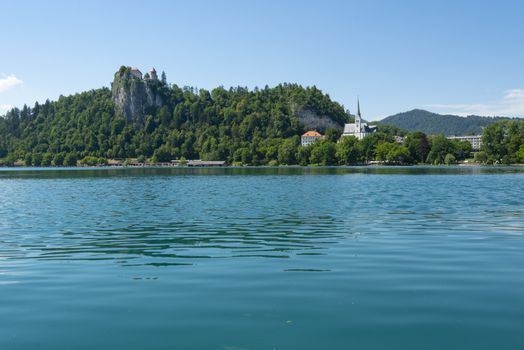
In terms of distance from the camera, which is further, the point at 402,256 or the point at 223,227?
the point at 223,227

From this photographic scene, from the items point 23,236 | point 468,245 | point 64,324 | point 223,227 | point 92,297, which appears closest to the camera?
point 64,324

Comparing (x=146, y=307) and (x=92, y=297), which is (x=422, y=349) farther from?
(x=92, y=297)

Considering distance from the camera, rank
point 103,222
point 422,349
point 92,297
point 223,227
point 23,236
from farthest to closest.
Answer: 1. point 103,222
2. point 223,227
3. point 23,236
4. point 92,297
5. point 422,349

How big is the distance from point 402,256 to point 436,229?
26.5 feet

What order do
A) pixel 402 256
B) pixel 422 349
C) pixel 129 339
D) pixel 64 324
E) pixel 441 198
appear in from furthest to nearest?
pixel 441 198, pixel 402 256, pixel 64 324, pixel 129 339, pixel 422 349

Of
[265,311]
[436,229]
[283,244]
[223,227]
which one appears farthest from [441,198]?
[265,311]

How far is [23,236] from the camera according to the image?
2436 cm

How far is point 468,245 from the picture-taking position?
65.8 ft

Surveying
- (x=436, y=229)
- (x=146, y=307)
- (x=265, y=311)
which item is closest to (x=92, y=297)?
(x=146, y=307)

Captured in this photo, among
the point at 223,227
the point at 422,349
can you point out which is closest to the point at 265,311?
the point at 422,349

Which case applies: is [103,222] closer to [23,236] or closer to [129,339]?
[23,236]

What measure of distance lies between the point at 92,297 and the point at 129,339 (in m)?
3.38

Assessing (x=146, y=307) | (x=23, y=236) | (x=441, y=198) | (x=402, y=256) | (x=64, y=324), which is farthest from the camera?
(x=441, y=198)

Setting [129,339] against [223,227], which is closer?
[129,339]
